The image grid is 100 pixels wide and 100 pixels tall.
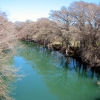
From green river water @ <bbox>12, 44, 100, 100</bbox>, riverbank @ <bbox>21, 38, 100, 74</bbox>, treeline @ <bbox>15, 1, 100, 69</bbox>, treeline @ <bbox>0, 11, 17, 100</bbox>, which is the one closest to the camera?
treeline @ <bbox>0, 11, 17, 100</bbox>

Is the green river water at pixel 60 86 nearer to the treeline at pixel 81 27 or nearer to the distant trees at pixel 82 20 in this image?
the treeline at pixel 81 27

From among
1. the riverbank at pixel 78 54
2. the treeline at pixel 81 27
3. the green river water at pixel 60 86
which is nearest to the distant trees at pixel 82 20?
the treeline at pixel 81 27

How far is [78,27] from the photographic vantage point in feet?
93.7

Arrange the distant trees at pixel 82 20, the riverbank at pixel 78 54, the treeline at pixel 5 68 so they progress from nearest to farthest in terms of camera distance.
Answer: the treeline at pixel 5 68
the riverbank at pixel 78 54
the distant trees at pixel 82 20

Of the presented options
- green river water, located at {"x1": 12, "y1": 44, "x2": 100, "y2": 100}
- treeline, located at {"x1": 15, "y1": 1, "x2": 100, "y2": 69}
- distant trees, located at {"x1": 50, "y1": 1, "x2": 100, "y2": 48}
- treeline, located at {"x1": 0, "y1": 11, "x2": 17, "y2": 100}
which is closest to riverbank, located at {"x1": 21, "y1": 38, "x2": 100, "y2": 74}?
A: treeline, located at {"x1": 15, "y1": 1, "x2": 100, "y2": 69}

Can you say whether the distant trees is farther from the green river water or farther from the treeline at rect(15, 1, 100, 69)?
the green river water

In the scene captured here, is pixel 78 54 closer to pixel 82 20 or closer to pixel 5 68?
pixel 82 20

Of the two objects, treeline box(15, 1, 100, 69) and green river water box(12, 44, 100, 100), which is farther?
treeline box(15, 1, 100, 69)

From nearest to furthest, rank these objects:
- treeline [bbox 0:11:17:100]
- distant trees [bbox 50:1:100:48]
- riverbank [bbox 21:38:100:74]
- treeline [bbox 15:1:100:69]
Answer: treeline [bbox 0:11:17:100] < riverbank [bbox 21:38:100:74] < treeline [bbox 15:1:100:69] < distant trees [bbox 50:1:100:48]

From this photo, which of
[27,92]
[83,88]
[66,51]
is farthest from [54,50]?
[27,92]

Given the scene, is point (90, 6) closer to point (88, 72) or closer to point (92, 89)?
point (88, 72)

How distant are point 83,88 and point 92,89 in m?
0.98

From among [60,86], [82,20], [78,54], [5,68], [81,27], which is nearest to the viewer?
[5,68]

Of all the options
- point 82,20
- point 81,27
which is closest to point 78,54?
point 81,27
